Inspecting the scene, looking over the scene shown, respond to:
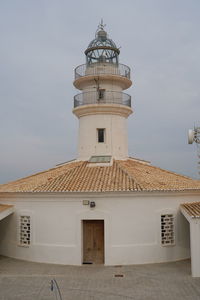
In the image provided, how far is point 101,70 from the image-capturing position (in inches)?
956

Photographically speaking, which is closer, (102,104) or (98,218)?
(98,218)

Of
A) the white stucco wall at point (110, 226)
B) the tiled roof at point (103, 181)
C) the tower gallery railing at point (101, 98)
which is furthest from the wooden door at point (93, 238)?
the tower gallery railing at point (101, 98)

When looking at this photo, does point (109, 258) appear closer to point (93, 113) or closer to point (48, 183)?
point (48, 183)

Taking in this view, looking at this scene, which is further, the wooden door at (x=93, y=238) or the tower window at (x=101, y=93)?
the tower window at (x=101, y=93)

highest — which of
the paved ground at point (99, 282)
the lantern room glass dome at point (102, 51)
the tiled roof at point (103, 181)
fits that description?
the lantern room glass dome at point (102, 51)

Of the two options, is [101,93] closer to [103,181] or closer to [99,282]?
[103,181]

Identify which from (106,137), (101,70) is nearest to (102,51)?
(101,70)

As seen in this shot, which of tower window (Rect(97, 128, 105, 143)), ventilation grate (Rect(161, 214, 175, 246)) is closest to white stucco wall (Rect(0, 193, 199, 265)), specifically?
ventilation grate (Rect(161, 214, 175, 246))

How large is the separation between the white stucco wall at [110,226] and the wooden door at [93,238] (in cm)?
58

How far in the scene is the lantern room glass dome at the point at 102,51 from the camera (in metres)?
24.9

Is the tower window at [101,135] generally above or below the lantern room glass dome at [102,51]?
below

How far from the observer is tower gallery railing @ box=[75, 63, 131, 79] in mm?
24281

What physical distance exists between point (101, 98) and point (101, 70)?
207 cm

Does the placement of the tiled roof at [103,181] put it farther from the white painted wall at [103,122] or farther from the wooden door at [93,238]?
the white painted wall at [103,122]
